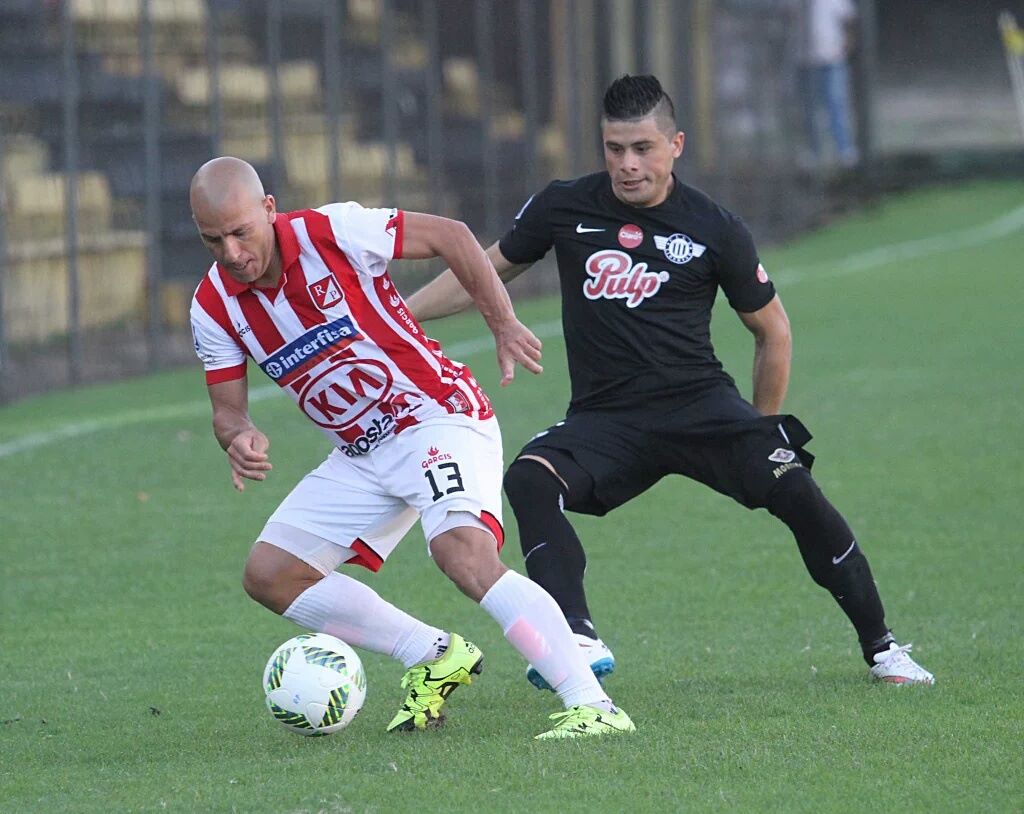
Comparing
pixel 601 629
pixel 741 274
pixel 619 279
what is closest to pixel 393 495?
pixel 619 279

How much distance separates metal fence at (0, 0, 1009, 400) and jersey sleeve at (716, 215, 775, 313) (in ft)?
27.6

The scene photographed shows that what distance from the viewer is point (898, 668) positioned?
18.8ft

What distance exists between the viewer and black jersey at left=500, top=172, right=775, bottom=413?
5984mm

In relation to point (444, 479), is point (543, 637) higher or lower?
lower

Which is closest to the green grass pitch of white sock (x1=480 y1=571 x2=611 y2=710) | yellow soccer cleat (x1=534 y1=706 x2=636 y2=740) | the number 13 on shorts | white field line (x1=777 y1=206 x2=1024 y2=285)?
yellow soccer cleat (x1=534 y1=706 x2=636 y2=740)

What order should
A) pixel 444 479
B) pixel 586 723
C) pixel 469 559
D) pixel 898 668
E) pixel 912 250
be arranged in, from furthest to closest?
pixel 912 250 → pixel 898 668 → pixel 444 479 → pixel 469 559 → pixel 586 723

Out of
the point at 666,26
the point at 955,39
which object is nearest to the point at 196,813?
the point at 666,26

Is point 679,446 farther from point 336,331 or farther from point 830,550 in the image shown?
point 336,331

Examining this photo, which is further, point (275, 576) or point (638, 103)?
point (638, 103)

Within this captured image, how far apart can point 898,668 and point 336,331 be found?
202cm

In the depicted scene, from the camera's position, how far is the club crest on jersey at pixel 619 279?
19.8 ft

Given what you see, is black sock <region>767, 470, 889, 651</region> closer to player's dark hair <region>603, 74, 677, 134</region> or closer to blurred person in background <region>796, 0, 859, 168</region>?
player's dark hair <region>603, 74, 677, 134</region>

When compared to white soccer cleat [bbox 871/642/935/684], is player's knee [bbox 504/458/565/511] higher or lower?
higher

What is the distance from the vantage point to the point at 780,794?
4.55 meters
